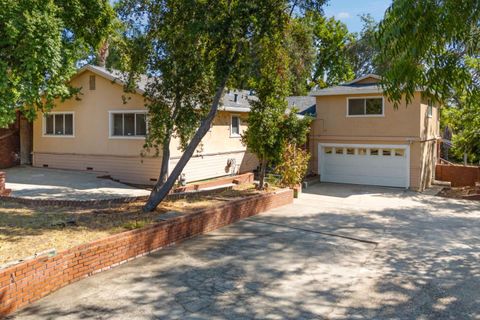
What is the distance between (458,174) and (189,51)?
17625 mm

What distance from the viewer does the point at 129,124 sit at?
56.5 ft

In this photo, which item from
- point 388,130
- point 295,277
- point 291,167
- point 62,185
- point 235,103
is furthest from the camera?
point 235,103

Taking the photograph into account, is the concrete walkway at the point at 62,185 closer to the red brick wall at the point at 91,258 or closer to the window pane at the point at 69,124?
the window pane at the point at 69,124

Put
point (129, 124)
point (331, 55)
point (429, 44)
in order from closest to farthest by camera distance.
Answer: point (429, 44)
point (129, 124)
point (331, 55)

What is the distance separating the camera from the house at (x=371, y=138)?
62.7 ft

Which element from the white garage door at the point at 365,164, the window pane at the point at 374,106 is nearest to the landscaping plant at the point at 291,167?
the white garage door at the point at 365,164

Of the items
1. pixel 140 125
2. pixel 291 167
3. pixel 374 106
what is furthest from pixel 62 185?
pixel 374 106

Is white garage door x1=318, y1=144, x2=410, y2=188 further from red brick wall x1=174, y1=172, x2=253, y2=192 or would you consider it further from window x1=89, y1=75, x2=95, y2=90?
window x1=89, y1=75, x2=95, y2=90

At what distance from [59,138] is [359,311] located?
1683 centimetres

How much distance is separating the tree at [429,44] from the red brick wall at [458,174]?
55.6 ft

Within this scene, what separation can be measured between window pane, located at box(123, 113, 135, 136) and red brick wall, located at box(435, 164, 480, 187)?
1637 cm

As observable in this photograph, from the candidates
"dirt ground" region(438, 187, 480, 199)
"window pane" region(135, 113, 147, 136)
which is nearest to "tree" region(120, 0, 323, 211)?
"window pane" region(135, 113, 147, 136)

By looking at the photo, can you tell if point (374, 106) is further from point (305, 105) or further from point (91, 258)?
point (91, 258)

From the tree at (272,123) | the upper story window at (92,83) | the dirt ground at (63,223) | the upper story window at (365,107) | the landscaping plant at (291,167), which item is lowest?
the dirt ground at (63,223)
